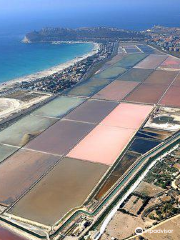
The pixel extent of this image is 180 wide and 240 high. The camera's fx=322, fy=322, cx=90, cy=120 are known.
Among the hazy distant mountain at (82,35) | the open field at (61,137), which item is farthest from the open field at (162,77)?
the hazy distant mountain at (82,35)

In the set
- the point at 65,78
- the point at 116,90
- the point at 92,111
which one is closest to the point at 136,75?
the point at 116,90

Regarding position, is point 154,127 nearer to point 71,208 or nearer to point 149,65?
point 71,208

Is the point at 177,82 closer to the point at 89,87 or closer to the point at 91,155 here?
the point at 89,87

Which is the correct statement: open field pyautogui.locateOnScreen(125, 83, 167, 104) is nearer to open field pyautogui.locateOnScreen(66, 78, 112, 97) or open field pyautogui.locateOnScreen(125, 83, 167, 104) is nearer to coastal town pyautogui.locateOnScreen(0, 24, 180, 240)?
coastal town pyautogui.locateOnScreen(0, 24, 180, 240)

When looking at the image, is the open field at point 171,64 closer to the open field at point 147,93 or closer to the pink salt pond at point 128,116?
the open field at point 147,93

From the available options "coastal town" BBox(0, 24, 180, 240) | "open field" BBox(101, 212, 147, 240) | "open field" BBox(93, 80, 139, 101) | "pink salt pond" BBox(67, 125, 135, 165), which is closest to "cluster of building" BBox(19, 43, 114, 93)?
"coastal town" BBox(0, 24, 180, 240)

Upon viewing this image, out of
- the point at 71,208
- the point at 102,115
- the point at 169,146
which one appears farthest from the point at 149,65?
the point at 71,208
